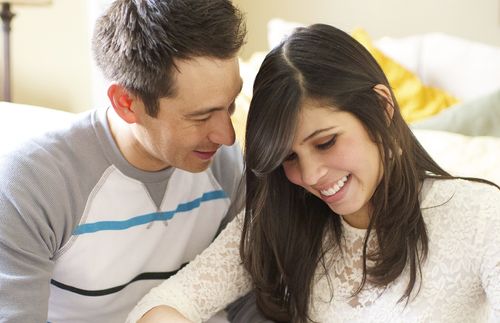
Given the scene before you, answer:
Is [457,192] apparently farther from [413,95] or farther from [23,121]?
[413,95]

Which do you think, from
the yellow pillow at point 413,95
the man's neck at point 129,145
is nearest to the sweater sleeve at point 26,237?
the man's neck at point 129,145

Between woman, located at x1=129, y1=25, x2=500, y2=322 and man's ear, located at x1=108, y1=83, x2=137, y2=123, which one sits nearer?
woman, located at x1=129, y1=25, x2=500, y2=322

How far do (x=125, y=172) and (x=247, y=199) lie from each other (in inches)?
9.8

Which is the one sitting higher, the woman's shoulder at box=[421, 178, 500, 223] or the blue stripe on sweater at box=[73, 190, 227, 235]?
the woman's shoulder at box=[421, 178, 500, 223]

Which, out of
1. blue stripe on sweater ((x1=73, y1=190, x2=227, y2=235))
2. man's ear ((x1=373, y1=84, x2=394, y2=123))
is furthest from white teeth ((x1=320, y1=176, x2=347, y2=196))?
blue stripe on sweater ((x1=73, y1=190, x2=227, y2=235))

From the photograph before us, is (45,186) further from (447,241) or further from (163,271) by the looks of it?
(447,241)

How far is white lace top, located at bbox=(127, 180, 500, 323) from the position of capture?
4.05 ft

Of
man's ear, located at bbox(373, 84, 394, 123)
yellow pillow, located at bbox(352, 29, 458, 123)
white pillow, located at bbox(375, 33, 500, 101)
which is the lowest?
yellow pillow, located at bbox(352, 29, 458, 123)

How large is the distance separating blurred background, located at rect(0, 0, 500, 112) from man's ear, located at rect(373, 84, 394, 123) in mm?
1778

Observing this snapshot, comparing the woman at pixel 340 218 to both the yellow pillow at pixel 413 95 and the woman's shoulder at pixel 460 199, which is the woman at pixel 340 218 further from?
the yellow pillow at pixel 413 95

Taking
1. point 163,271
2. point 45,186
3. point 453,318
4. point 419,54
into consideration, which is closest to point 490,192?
point 453,318

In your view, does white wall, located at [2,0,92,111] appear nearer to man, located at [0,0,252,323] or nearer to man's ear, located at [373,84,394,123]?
man, located at [0,0,252,323]

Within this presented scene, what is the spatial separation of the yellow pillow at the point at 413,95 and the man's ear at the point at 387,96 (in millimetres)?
1087

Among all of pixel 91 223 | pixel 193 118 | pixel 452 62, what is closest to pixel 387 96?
pixel 193 118
